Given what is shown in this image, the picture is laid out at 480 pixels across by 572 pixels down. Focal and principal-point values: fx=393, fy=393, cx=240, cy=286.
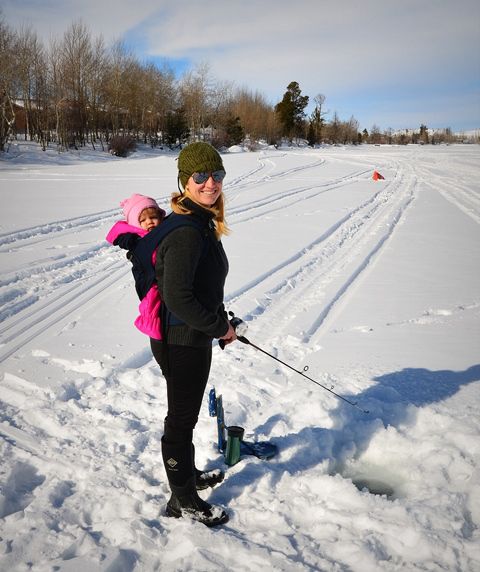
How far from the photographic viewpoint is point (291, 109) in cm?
6812

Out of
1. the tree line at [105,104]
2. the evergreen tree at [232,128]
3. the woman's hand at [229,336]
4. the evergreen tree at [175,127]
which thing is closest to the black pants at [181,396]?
the woman's hand at [229,336]

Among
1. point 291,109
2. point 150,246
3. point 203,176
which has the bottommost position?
point 150,246

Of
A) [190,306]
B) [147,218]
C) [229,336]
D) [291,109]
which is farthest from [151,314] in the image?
[291,109]

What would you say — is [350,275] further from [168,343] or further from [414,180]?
[414,180]

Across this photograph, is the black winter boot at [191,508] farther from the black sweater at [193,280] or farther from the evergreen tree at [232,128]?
the evergreen tree at [232,128]

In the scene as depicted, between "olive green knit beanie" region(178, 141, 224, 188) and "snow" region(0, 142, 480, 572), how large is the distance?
1.83m

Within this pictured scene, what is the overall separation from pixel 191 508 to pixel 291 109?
242ft

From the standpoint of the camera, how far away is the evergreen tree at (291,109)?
221 ft

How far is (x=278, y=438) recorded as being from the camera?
2828 mm

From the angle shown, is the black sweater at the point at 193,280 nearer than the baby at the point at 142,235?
Yes

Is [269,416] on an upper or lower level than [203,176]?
lower

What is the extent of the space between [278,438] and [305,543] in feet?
2.74

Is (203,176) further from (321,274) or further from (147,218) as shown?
(321,274)

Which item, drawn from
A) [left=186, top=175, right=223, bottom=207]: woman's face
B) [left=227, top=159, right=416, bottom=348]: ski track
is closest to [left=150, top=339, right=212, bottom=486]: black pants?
[left=186, top=175, right=223, bottom=207]: woman's face
